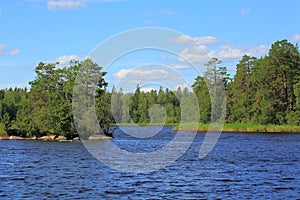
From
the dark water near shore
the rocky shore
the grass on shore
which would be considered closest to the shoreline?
the grass on shore

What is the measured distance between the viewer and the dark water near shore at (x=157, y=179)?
103 feet

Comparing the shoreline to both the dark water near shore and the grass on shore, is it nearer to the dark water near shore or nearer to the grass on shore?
the grass on shore

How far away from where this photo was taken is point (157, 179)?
38469 millimetres

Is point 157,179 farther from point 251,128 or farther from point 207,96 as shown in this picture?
point 207,96

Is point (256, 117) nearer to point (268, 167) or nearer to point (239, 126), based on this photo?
point (239, 126)

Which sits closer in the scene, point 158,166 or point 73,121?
point 158,166

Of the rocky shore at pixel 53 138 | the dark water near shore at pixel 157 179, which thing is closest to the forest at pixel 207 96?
the rocky shore at pixel 53 138

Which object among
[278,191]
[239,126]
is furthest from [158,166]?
[239,126]

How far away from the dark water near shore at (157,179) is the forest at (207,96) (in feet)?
103

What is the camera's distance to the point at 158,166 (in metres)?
47.3

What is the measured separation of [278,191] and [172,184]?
25.3 ft

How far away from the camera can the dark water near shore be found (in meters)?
31.4

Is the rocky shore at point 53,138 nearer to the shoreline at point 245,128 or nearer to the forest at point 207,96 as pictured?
the forest at point 207,96

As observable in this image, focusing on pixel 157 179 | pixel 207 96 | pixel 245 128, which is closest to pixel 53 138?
pixel 245 128
